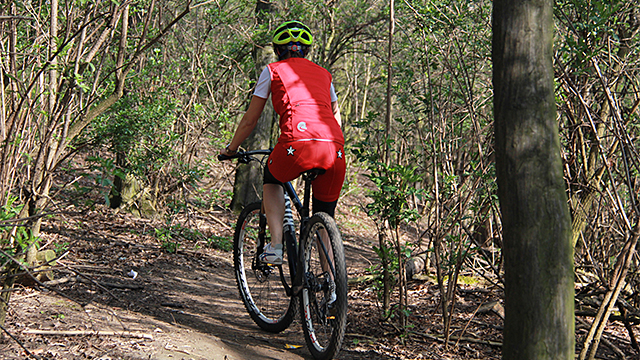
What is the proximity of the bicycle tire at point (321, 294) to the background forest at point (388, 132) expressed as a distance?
49cm

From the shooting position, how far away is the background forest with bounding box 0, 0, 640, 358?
3.27 metres

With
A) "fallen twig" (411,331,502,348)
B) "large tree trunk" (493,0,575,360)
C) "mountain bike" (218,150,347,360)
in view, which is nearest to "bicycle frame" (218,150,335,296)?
"mountain bike" (218,150,347,360)

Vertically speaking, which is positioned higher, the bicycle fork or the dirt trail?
the bicycle fork

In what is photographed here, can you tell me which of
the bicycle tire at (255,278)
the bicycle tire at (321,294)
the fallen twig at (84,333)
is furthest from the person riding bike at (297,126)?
the fallen twig at (84,333)

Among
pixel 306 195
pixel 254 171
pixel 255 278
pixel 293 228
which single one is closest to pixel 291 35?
pixel 306 195

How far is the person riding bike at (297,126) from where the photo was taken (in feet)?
11.1

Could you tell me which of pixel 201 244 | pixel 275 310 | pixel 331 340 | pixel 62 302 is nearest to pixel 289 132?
pixel 331 340

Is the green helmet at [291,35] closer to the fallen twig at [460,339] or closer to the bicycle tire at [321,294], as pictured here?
the bicycle tire at [321,294]

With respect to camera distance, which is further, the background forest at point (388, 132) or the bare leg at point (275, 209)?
the bare leg at point (275, 209)

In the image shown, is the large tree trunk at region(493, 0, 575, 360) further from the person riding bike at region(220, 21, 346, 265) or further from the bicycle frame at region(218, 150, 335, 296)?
the bicycle frame at region(218, 150, 335, 296)

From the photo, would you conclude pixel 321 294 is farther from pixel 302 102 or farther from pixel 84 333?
pixel 84 333

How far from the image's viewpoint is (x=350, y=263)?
827 cm

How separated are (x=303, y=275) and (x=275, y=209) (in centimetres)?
56

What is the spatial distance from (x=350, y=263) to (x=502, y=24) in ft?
20.7
